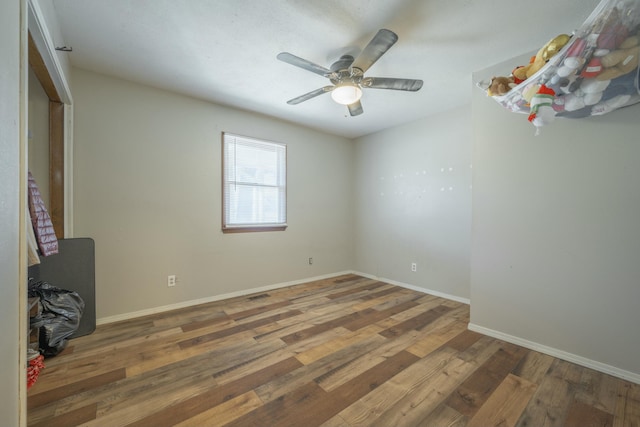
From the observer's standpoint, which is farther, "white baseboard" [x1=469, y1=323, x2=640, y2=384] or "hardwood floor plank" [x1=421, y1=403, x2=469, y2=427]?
"white baseboard" [x1=469, y1=323, x2=640, y2=384]

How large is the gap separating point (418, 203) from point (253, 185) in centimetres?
238

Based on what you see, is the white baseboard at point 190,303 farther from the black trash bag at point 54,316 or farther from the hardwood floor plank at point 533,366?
the hardwood floor plank at point 533,366

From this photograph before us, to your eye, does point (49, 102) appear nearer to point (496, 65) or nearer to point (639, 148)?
point (496, 65)

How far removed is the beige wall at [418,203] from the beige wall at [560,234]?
862 millimetres

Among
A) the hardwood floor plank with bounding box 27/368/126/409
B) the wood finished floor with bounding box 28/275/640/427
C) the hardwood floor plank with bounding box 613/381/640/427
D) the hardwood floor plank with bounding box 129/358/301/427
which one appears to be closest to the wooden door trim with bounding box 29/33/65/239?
the wood finished floor with bounding box 28/275/640/427

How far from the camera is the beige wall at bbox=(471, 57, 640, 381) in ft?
5.68

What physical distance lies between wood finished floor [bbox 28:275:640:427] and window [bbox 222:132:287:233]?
1322 mm

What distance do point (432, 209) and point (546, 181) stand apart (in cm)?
151

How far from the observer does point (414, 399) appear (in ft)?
4.94

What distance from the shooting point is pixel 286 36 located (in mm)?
1950

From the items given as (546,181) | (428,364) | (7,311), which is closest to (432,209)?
(546,181)

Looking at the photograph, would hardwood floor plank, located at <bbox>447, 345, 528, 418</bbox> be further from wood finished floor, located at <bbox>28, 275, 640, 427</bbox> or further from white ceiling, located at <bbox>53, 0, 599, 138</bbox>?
white ceiling, located at <bbox>53, 0, 599, 138</bbox>

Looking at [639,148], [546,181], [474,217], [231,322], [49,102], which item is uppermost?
[49,102]

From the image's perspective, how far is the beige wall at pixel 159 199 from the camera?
247 centimetres
